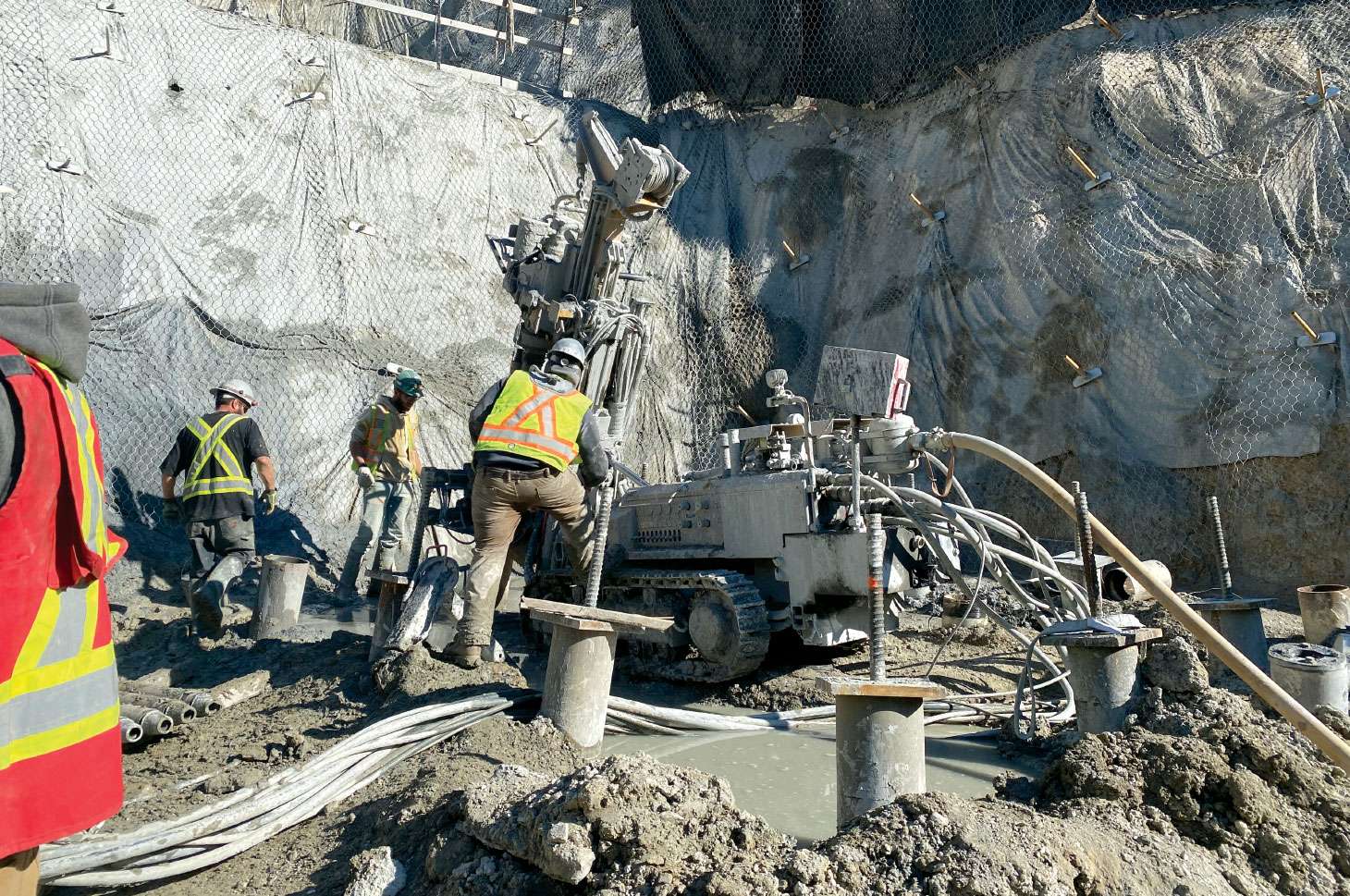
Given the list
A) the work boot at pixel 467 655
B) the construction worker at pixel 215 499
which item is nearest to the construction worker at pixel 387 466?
the construction worker at pixel 215 499

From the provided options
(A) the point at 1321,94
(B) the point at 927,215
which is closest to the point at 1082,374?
(B) the point at 927,215

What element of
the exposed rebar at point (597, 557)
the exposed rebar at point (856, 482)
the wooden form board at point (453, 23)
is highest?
the wooden form board at point (453, 23)

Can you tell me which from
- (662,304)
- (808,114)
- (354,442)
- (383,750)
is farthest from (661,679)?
(808,114)

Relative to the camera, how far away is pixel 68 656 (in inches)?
81.2

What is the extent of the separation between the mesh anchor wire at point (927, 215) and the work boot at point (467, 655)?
9117 millimetres

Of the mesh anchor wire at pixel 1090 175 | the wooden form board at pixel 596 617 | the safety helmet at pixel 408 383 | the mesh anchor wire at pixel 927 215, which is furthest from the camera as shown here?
the mesh anchor wire at pixel 927 215

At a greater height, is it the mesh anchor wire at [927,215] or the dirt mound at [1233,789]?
the mesh anchor wire at [927,215]

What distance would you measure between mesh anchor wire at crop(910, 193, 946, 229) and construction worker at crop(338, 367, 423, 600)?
7.06 metres

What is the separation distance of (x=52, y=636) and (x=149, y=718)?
283 cm

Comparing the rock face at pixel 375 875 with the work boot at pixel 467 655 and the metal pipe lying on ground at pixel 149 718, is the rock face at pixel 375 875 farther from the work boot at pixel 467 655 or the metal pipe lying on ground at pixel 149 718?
the work boot at pixel 467 655

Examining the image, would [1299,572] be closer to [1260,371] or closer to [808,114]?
[1260,371]

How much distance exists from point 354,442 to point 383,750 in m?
5.01

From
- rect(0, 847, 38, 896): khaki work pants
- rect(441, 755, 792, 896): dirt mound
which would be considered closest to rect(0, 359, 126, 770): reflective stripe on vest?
rect(0, 847, 38, 896): khaki work pants

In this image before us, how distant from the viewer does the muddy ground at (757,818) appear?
2281 millimetres
